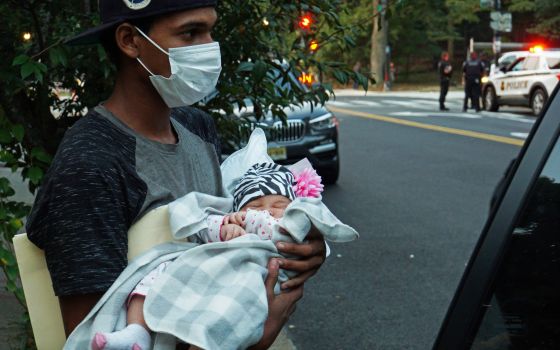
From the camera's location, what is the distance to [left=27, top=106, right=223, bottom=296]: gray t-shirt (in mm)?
1821

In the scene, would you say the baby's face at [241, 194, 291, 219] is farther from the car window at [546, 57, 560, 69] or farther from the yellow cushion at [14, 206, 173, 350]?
the car window at [546, 57, 560, 69]

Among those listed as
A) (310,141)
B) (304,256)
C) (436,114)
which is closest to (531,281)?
(304,256)

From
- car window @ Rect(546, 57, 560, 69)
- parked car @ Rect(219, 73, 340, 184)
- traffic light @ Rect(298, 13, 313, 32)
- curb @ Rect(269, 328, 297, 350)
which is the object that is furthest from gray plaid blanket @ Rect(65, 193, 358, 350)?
car window @ Rect(546, 57, 560, 69)

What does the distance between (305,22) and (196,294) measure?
10.0 ft

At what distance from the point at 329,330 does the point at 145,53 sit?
4009 mm

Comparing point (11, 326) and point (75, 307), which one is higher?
point (75, 307)

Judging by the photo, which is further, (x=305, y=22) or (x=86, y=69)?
(x=305, y=22)

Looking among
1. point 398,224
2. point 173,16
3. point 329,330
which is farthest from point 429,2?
point 173,16

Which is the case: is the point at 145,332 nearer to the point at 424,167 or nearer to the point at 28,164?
the point at 28,164

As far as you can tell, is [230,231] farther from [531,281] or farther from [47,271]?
[531,281]

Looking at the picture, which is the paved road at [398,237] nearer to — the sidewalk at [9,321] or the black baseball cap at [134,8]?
the sidewalk at [9,321]

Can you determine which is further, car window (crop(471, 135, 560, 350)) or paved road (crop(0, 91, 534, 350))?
paved road (crop(0, 91, 534, 350))

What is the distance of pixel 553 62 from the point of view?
2347 cm

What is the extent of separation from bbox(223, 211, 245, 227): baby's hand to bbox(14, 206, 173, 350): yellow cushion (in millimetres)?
163
